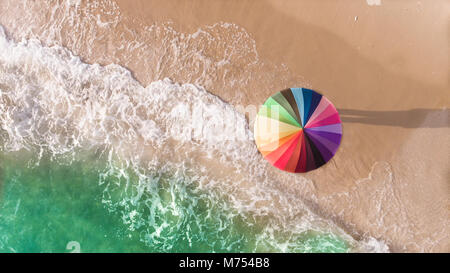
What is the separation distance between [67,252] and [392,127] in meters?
8.87

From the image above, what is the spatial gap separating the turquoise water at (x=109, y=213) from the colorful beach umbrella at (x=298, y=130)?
91.8 inches

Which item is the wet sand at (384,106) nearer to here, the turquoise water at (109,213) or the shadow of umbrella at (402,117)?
the shadow of umbrella at (402,117)

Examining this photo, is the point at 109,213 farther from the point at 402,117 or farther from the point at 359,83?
the point at 402,117

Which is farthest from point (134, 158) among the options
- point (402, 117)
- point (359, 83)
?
point (402, 117)

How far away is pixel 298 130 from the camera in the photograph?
612 centimetres

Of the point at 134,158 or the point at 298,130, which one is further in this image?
the point at 134,158

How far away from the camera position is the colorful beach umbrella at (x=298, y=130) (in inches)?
243

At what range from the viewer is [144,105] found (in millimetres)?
7957

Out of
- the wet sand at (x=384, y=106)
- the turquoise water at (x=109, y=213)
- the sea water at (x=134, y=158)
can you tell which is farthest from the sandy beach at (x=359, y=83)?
the turquoise water at (x=109, y=213)

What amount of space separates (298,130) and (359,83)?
2703 millimetres

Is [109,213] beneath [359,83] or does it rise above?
beneath
